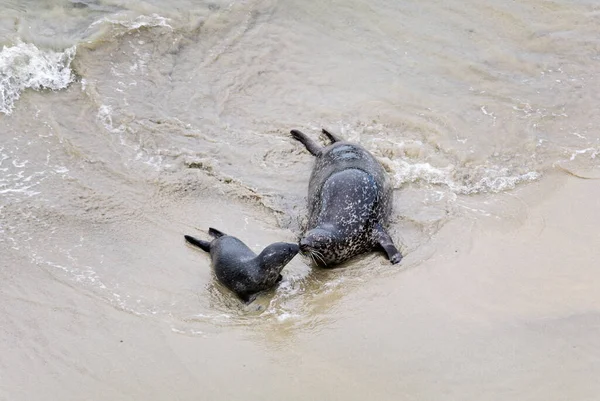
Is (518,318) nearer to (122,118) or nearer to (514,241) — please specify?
(514,241)

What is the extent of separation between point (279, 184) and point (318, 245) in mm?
1241

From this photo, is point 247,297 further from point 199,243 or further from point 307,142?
point 307,142

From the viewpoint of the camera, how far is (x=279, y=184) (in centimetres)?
673

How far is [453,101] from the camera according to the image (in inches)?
309

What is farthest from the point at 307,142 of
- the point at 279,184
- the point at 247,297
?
the point at 247,297

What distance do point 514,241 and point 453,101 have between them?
8.35 feet

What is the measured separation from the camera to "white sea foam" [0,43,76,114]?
23.9 ft

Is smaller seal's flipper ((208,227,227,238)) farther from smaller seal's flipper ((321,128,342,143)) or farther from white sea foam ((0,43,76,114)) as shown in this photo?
white sea foam ((0,43,76,114))

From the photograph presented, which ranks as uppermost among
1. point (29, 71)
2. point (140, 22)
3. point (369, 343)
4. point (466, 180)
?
point (140, 22)

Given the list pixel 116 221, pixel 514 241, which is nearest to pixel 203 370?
pixel 116 221

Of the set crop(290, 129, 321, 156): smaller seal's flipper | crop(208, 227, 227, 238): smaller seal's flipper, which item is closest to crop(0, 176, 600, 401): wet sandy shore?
crop(208, 227, 227, 238): smaller seal's flipper

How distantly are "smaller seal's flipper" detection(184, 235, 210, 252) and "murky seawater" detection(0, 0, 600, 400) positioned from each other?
7cm

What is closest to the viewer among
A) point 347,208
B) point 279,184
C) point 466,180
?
point 347,208

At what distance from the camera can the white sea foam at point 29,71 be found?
7.30 metres
